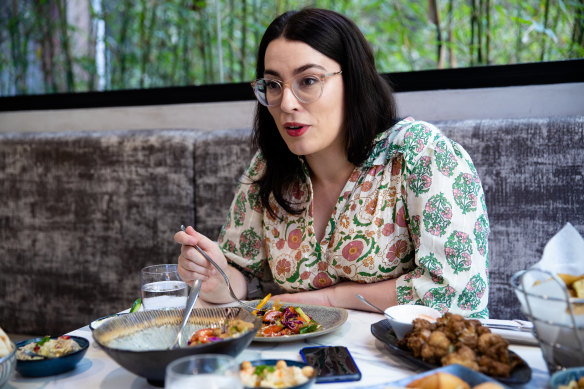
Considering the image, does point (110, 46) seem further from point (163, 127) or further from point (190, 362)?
point (190, 362)

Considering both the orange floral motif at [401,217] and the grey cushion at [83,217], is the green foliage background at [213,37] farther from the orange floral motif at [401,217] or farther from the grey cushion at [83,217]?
the orange floral motif at [401,217]

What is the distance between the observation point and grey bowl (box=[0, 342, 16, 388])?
80cm

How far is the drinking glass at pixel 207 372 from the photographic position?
62 cm

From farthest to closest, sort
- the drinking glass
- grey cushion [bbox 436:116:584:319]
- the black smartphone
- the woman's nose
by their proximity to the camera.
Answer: grey cushion [bbox 436:116:584:319] < the woman's nose < the black smartphone < the drinking glass

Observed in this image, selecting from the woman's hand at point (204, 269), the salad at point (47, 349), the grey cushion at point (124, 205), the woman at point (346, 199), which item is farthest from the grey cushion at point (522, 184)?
the salad at point (47, 349)

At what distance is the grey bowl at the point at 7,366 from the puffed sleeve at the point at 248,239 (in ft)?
2.87

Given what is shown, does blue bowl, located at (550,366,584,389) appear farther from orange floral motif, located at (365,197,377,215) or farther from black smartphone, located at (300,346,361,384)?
orange floral motif, located at (365,197,377,215)

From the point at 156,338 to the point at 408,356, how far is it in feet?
1.31

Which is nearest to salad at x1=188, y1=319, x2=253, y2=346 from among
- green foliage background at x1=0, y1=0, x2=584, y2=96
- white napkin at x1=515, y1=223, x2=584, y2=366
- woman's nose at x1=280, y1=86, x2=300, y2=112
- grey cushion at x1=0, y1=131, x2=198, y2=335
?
white napkin at x1=515, y1=223, x2=584, y2=366

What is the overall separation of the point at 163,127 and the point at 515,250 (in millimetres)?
1635

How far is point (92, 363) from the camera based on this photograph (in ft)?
3.12

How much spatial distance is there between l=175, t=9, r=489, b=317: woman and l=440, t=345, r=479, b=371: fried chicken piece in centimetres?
47

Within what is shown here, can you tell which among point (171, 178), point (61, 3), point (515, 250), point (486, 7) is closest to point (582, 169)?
point (515, 250)

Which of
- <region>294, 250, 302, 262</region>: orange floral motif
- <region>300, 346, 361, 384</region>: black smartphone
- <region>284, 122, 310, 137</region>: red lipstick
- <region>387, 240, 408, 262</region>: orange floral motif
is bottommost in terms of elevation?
<region>300, 346, 361, 384</region>: black smartphone
